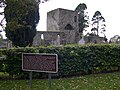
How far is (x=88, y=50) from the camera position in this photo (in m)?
13.4

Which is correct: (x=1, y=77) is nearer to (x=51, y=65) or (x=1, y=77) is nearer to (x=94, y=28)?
(x=51, y=65)

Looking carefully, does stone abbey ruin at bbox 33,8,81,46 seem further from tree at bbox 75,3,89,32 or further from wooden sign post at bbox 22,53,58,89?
wooden sign post at bbox 22,53,58,89

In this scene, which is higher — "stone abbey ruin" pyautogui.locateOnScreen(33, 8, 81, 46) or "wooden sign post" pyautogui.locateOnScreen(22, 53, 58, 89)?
"stone abbey ruin" pyautogui.locateOnScreen(33, 8, 81, 46)

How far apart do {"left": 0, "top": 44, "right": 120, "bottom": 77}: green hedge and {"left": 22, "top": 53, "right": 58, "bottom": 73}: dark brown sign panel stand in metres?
4.08

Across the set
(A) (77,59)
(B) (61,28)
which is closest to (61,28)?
(B) (61,28)

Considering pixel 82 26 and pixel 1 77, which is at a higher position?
pixel 82 26

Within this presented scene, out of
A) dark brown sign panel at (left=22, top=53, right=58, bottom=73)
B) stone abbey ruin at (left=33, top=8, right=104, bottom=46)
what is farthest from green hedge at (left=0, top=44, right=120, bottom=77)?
stone abbey ruin at (left=33, top=8, right=104, bottom=46)

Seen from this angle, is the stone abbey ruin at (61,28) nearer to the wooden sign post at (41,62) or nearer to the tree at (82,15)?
the tree at (82,15)

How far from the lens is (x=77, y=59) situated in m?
12.9

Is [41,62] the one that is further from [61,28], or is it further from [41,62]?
[61,28]

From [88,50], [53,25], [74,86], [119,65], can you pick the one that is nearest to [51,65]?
[74,86]

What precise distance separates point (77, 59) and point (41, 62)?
5588 mm

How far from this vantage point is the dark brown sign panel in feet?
23.9

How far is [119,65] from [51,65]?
836 cm
